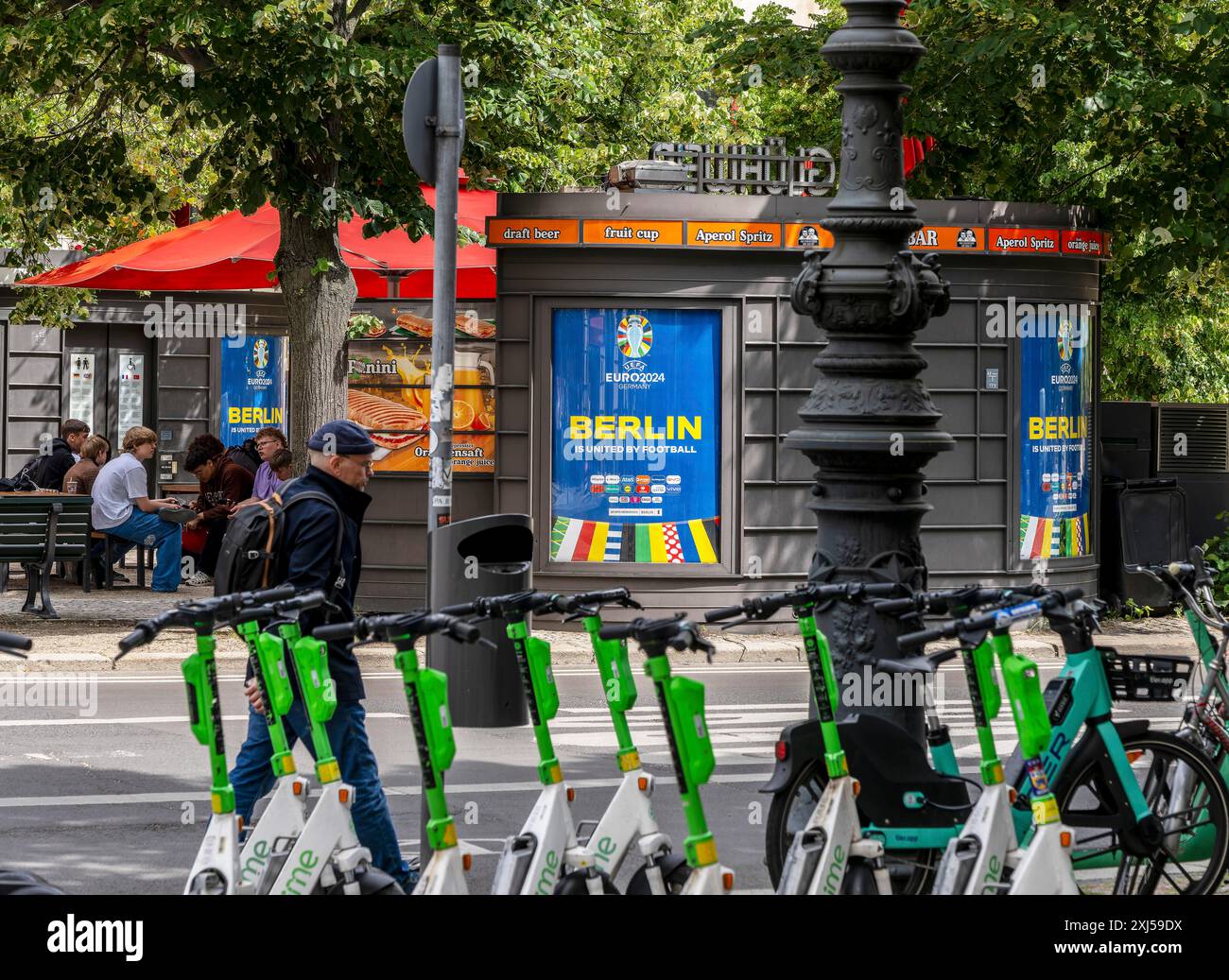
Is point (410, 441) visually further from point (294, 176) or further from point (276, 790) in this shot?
point (276, 790)

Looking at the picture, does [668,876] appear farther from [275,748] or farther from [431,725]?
[275,748]

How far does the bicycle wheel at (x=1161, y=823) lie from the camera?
568cm

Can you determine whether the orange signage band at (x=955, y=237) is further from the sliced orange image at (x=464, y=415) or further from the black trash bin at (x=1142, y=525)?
the sliced orange image at (x=464, y=415)

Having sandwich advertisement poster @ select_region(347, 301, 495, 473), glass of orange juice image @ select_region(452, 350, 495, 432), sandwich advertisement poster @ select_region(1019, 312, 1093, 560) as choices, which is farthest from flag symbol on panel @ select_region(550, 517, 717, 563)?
sandwich advertisement poster @ select_region(1019, 312, 1093, 560)

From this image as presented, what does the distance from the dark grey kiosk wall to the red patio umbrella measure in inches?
48.4

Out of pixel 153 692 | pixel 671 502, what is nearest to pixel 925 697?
pixel 153 692

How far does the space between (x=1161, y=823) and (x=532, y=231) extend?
9.34 meters

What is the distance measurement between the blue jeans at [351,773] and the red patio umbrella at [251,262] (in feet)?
Result: 30.3

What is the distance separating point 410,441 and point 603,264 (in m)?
2.34

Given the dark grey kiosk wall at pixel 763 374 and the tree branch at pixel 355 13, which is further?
the dark grey kiosk wall at pixel 763 374

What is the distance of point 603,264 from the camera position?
47.2ft

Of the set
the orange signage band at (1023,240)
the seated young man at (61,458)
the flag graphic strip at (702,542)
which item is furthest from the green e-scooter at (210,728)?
the seated young man at (61,458)

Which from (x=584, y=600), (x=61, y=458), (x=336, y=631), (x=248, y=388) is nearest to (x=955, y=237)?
(x=61, y=458)
